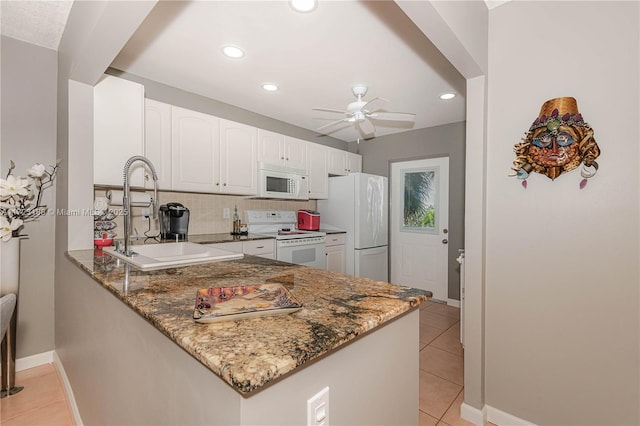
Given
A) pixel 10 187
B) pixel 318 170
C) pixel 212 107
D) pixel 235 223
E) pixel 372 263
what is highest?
pixel 212 107

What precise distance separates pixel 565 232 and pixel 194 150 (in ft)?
9.42

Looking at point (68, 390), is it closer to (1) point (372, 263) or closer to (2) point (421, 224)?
(1) point (372, 263)

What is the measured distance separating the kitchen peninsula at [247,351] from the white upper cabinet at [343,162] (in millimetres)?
3036

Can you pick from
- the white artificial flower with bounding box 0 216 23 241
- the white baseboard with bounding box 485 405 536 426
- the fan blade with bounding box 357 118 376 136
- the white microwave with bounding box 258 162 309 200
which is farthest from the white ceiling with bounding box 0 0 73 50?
the white baseboard with bounding box 485 405 536 426

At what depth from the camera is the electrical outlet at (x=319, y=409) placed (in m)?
0.68

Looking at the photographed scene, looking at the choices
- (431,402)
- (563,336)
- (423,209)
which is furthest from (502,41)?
(423,209)

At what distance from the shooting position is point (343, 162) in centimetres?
447

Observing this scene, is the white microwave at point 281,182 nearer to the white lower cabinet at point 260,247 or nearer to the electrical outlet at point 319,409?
the white lower cabinet at point 260,247

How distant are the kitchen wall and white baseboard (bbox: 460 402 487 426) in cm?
9

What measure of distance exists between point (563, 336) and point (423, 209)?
2819 millimetres

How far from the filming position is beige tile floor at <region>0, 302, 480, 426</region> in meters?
1.73

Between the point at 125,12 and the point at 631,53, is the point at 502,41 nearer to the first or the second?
the point at 631,53

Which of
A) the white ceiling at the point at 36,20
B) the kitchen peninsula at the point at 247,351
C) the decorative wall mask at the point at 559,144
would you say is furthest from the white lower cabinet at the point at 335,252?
the white ceiling at the point at 36,20

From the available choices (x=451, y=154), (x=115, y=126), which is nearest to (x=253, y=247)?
(x=115, y=126)
